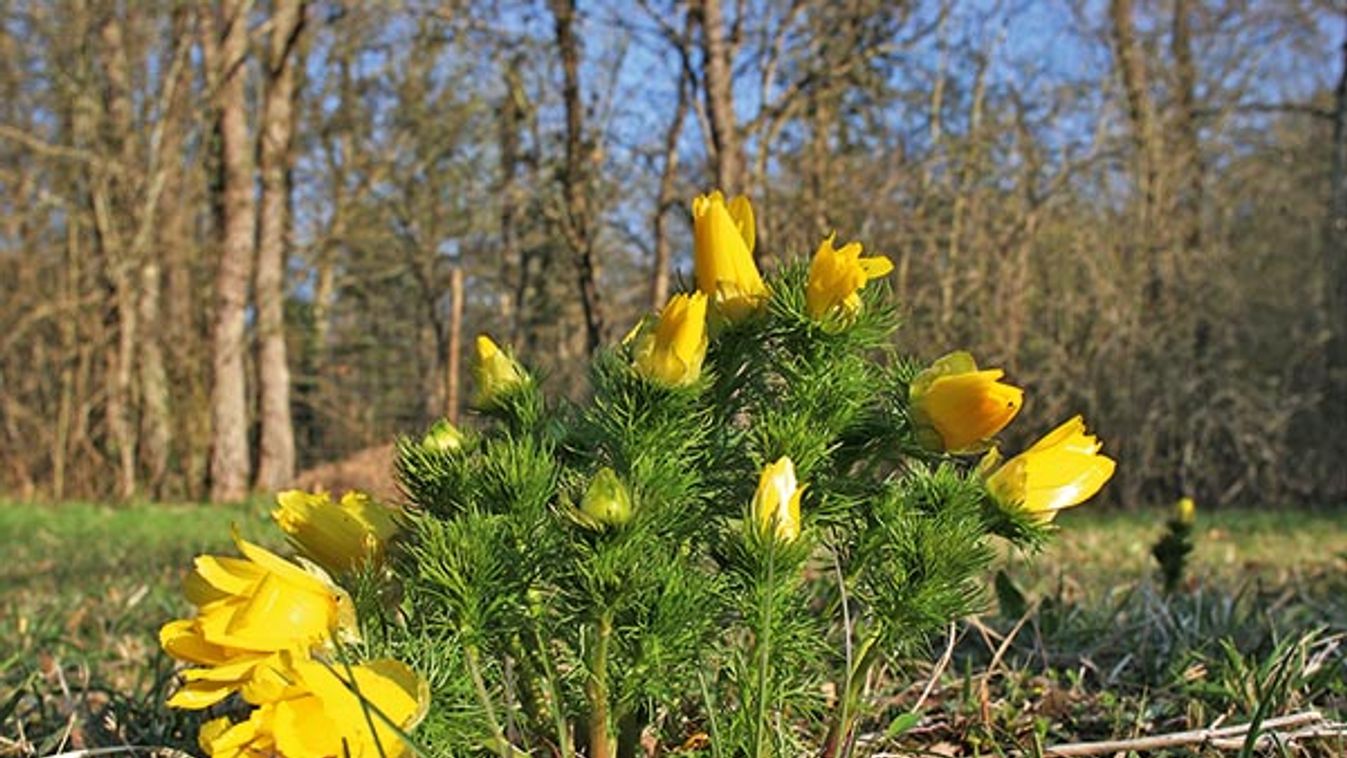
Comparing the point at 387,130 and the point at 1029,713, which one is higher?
the point at 387,130

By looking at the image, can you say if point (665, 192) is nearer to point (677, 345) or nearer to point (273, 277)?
point (273, 277)

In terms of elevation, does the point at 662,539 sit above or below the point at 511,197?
below

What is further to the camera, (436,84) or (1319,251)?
(436,84)

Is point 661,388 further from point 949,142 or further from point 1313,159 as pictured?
point 1313,159

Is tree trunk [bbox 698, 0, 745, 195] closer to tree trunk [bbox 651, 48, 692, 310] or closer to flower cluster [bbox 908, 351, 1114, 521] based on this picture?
tree trunk [bbox 651, 48, 692, 310]

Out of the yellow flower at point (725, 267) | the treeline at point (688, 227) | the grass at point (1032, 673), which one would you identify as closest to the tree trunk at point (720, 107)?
the treeline at point (688, 227)

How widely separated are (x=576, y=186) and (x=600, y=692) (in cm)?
806

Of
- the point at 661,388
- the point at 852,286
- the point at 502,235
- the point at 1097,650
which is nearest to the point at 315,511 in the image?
the point at 661,388

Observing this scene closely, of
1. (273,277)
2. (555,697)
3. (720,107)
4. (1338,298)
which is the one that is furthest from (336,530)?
(1338,298)

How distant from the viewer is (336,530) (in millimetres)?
1050

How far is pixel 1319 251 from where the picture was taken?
1321cm

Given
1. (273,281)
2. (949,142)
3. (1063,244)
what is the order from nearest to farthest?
(949,142)
(1063,244)
(273,281)

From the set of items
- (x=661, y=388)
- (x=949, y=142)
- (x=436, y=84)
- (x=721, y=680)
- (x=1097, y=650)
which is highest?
(x=436, y=84)

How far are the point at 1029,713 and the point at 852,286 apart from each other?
0.85 meters
